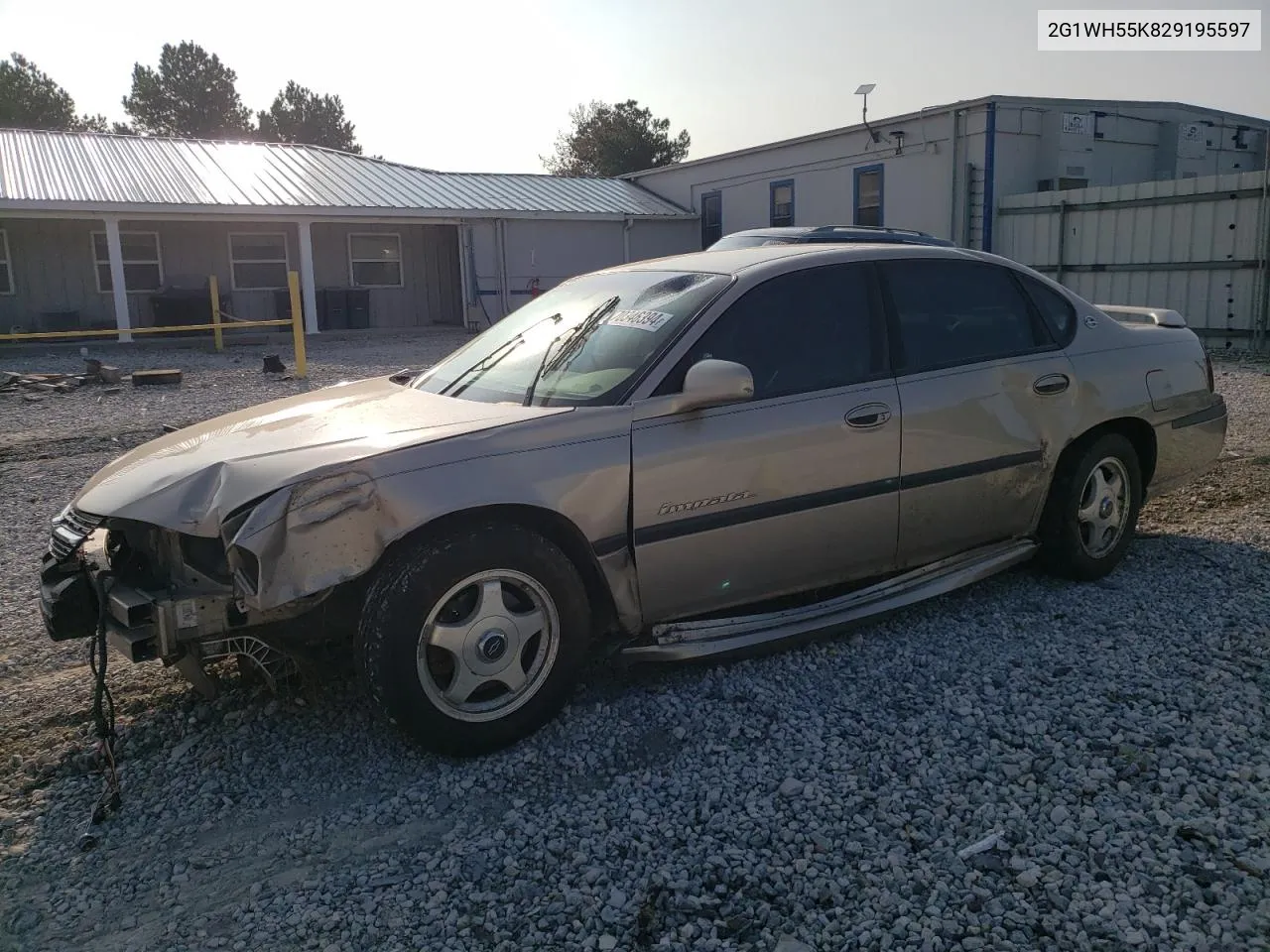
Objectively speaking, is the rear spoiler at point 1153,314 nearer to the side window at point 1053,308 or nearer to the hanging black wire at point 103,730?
the side window at point 1053,308

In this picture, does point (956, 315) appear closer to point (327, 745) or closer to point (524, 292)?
point (327, 745)

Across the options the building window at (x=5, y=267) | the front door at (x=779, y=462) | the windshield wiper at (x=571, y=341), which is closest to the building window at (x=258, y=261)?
the building window at (x=5, y=267)

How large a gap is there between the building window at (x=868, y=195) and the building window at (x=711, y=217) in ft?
16.6

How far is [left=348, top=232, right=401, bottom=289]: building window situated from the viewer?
2481 centimetres

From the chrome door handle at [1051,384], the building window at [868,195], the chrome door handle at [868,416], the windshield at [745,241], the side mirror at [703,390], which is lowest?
the chrome door handle at [868,416]

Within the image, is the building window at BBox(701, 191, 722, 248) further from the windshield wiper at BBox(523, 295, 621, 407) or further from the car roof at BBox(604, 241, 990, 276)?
the windshield wiper at BBox(523, 295, 621, 407)

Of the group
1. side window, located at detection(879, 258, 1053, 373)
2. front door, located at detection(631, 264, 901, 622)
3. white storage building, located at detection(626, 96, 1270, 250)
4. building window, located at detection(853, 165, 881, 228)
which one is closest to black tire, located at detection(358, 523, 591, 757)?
front door, located at detection(631, 264, 901, 622)

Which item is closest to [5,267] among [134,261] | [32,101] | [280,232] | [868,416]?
[134,261]

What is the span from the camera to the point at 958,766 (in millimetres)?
3201

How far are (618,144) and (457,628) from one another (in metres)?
53.6

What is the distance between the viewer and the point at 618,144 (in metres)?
53.7

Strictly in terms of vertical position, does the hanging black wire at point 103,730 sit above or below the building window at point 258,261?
below

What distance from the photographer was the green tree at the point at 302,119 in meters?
70.2

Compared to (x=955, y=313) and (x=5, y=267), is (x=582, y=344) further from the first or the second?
(x=5, y=267)
